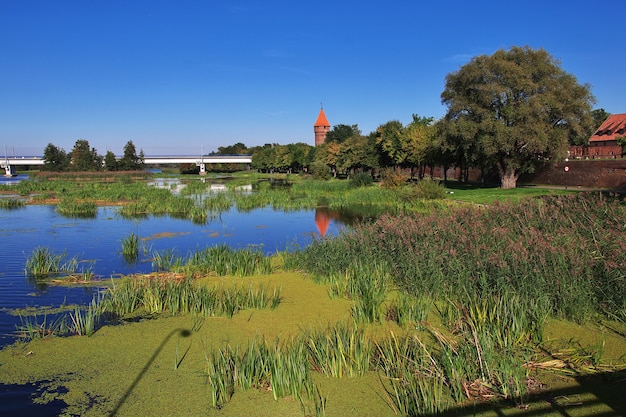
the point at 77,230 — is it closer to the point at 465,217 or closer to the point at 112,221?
the point at 112,221

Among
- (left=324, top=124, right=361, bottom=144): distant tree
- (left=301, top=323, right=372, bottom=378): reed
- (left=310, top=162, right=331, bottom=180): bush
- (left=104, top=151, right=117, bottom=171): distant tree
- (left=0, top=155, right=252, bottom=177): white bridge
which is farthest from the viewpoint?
(left=324, top=124, right=361, bottom=144): distant tree

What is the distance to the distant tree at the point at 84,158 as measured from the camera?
290 feet

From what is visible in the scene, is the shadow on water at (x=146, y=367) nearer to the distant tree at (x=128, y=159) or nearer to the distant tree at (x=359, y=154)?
the distant tree at (x=359, y=154)

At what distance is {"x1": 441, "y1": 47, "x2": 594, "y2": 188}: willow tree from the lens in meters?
32.2

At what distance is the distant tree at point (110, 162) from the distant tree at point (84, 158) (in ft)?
6.50

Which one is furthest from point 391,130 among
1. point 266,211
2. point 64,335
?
point 64,335

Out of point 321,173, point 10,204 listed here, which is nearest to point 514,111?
point 321,173

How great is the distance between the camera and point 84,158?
8894cm

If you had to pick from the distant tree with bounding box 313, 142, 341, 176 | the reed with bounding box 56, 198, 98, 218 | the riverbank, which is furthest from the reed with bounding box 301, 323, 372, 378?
the distant tree with bounding box 313, 142, 341, 176

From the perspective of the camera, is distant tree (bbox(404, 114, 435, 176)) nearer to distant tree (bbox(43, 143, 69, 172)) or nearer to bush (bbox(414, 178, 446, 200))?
bush (bbox(414, 178, 446, 200))

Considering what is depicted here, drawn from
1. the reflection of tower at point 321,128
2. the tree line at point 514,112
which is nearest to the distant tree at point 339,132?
the reflection of tower at point 321,128

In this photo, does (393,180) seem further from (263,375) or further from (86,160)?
(86,160)

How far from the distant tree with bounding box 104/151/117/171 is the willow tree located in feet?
237

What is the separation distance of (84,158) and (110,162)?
16.2 ft
